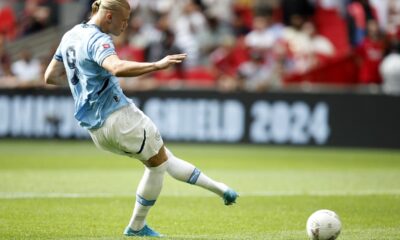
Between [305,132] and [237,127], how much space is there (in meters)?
1.56

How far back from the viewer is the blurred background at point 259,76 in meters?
20.4

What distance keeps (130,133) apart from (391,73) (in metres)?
13.3

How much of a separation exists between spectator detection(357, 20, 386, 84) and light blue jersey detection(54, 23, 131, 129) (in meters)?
13.8

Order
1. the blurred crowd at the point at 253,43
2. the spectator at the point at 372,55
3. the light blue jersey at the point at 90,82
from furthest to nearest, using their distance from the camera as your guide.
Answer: the blurred crowd at the point at 253,43 → the spectator at the point at 372,55 → the light blue jersey at the point at 90,82

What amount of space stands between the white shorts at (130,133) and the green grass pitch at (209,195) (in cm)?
83

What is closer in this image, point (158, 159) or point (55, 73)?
point (158, 159)

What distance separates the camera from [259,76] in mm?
21141

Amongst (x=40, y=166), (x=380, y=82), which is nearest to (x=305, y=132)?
(x=380, y=82)

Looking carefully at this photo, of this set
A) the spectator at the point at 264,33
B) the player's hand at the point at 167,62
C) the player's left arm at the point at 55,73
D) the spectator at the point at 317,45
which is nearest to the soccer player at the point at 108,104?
the player's left arm at the point at 55,73

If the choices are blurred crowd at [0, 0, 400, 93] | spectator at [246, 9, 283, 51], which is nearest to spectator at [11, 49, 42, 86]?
blurred crowd at [0, 0, 400, 93]

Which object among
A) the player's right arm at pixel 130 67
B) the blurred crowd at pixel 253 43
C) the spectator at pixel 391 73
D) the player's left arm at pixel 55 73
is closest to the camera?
the player's right arm at pixel 130 67

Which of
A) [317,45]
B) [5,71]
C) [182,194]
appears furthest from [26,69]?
[182,194]

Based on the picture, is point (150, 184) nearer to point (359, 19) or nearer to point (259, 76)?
point (259, 76)

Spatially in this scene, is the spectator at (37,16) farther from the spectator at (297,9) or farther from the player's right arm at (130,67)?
the player's right arm at (130,67)
